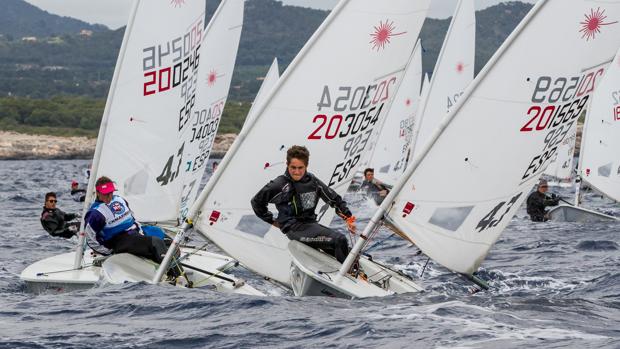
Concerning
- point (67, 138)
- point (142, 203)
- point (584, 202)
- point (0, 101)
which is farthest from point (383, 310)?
point (0, 101)

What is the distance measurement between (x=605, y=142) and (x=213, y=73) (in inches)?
439

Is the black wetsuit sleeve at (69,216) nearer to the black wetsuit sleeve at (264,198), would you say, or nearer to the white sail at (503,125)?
the black wetsuit sleeve at (264,198)

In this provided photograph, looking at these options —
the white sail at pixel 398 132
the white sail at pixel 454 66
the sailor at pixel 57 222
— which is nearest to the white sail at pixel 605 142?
the white sail at pixel 454 66

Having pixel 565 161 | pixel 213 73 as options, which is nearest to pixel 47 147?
pixel 565 161

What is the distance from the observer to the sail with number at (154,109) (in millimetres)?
12586

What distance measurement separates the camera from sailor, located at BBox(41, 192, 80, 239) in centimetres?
1247

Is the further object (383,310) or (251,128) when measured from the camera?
(251,128)

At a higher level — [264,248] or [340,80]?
[340,80]

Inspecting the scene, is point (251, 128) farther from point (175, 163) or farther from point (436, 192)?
point (175, 163)

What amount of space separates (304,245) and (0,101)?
8683cm

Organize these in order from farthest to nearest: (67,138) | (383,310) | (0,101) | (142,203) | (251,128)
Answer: (0,101) → (67,138) → (142,203) → (251,128) → (383,310)

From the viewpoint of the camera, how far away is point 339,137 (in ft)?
36.7

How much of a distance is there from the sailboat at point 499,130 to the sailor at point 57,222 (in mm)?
3641

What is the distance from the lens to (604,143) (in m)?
24.0
